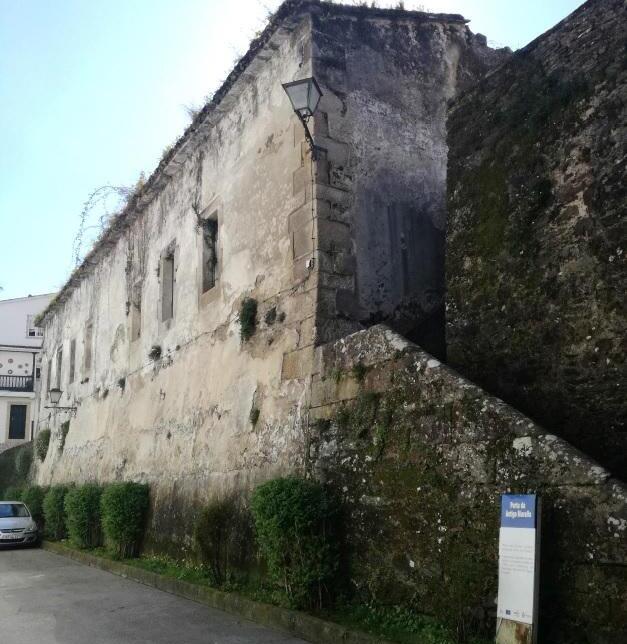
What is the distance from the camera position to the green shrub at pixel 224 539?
8.06 metres

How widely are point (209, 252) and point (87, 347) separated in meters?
7.99

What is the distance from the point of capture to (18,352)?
140 feet

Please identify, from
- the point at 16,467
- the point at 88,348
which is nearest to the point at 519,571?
the point at 88,348

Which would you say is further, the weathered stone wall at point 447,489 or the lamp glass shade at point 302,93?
the lamp glass shade at point 302,93

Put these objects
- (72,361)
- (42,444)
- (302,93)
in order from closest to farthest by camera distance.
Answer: (302,93) → (72,361) → (42,444)

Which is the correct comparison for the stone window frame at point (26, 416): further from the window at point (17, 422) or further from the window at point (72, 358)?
the window at point (72, 358)

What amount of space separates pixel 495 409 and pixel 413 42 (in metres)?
6.03

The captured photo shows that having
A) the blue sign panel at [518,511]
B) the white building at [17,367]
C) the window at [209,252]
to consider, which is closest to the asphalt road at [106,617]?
the blue sign panel at [518,511]

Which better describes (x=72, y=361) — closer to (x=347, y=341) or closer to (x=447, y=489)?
(x=347, y=341)

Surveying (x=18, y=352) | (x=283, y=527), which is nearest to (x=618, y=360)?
A: (x=283, y=527)

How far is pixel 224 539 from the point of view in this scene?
27.4ft

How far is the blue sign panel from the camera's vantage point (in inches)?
177

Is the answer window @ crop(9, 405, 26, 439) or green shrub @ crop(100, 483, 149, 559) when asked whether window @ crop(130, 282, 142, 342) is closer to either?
green shrub @ crop(100, 483, 149, 559)

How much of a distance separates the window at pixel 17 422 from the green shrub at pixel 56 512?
1076 inches
